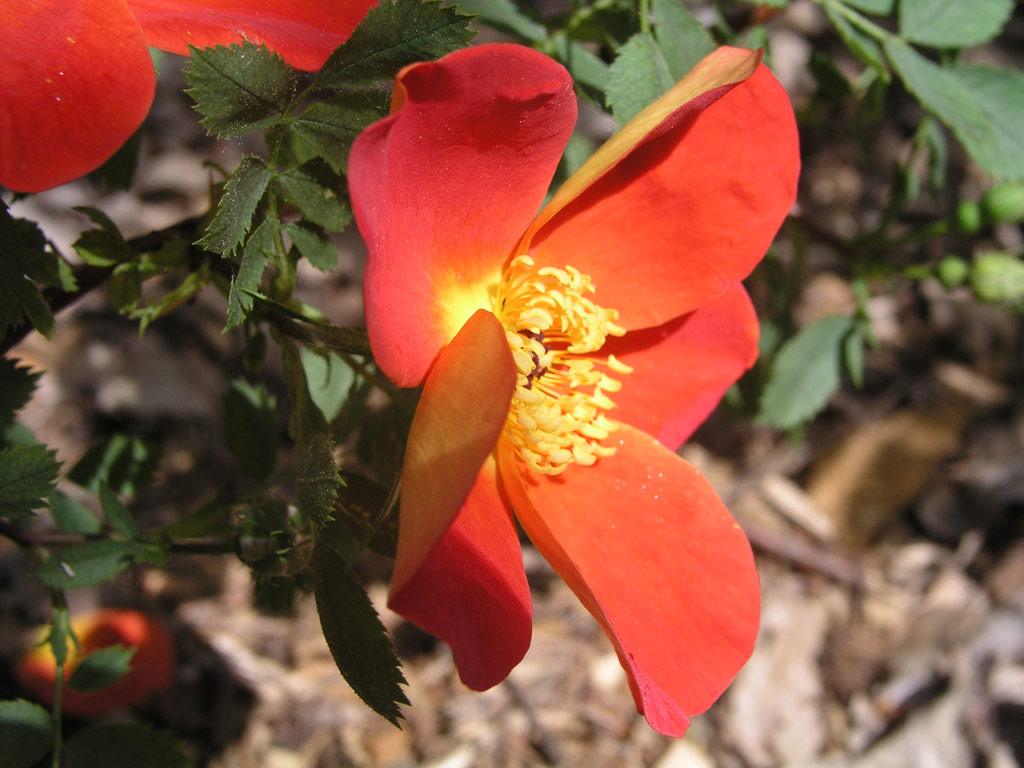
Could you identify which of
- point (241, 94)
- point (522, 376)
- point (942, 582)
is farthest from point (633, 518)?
point (942, 582)

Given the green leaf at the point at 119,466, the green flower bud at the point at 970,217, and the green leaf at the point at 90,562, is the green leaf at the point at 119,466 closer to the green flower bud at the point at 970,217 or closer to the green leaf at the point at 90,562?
the green leaf at the point at 90,562

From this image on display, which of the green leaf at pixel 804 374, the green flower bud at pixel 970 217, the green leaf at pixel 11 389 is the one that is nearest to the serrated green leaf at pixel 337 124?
the green leaf at pixel 11 389

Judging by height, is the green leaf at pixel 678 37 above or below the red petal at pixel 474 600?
above

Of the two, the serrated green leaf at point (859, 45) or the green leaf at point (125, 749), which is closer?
the green leaf at point (125, 749)

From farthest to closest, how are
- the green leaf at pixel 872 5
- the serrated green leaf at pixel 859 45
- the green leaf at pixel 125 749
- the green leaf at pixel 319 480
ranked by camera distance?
the green leaf at pixel 872 5 < the serrated green leaf at pixel 859 45 < the green leaf at pixel 125 749 < the green leaf at pixel 319 480

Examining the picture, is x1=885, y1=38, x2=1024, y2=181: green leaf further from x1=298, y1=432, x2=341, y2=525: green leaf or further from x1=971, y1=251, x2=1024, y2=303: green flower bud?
x1=298, y1=432, x2=341, y2=525: green leaf

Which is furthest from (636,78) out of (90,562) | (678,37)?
(90,562)

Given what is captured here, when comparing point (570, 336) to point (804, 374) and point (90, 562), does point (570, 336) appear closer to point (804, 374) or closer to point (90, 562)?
point (90, 562)

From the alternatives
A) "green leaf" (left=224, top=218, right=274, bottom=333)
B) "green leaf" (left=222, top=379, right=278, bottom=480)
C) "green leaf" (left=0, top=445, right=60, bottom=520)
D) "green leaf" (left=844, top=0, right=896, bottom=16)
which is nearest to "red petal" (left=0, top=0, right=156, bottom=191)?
"green leaf" (left=224, top=218, right=274, bottom=333)
